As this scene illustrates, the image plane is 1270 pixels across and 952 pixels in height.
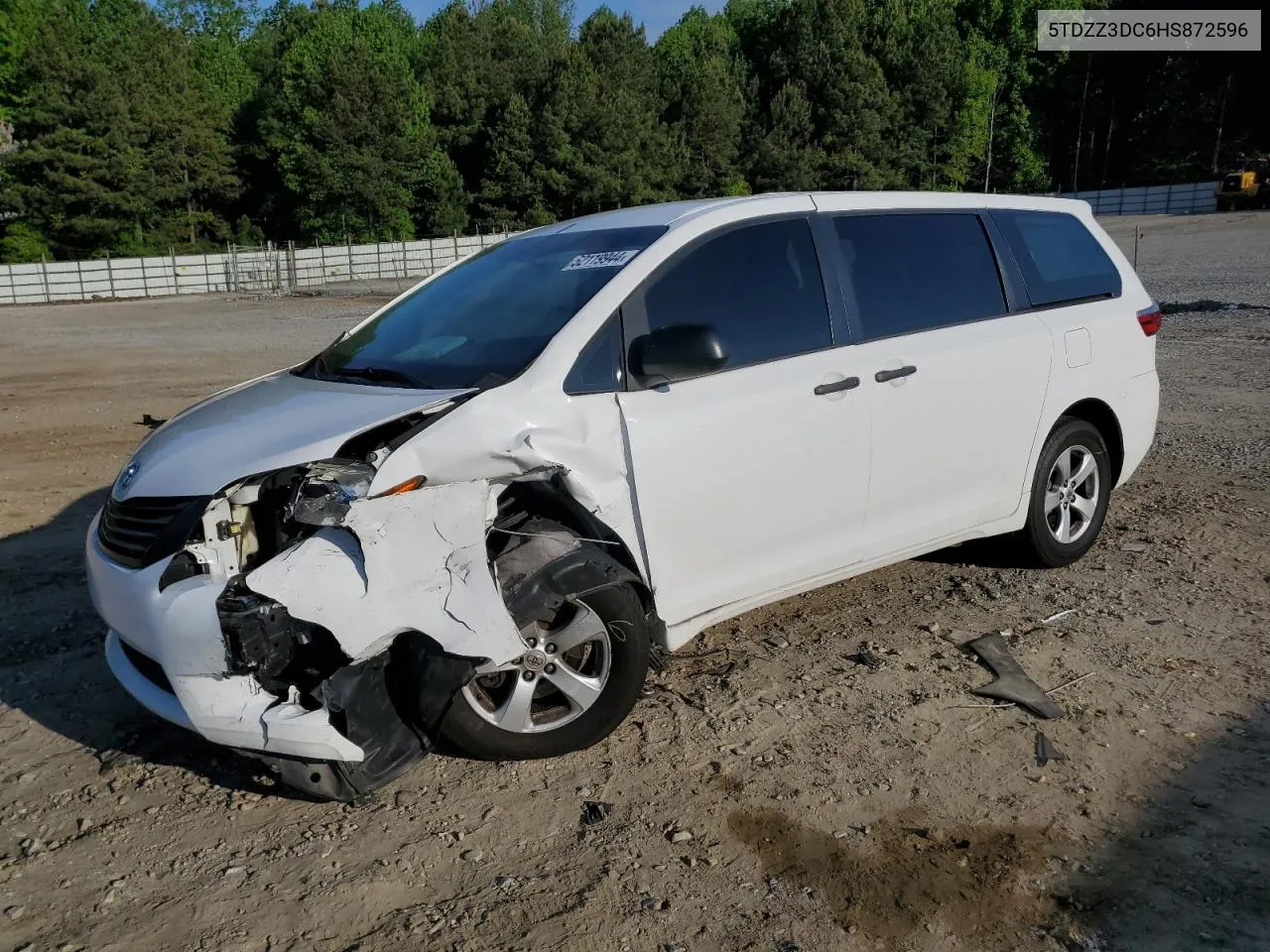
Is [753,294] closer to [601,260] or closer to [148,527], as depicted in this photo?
[601,260]

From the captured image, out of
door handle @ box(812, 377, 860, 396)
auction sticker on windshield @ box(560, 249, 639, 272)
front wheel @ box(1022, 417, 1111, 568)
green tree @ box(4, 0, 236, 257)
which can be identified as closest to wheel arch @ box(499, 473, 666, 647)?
auction sticker on windshield @ box(560, 249, 639, 272)

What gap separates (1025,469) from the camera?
16.8ft

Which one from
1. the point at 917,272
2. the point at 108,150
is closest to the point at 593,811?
the point at 917,272

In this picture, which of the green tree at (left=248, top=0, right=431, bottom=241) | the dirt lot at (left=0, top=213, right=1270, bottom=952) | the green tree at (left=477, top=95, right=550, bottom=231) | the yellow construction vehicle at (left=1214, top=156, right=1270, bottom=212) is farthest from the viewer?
the green tree at (left=477, top=95, right=550, bottom=231)

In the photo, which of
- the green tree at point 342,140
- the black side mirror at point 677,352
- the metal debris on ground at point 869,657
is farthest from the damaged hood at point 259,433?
the green tree at point 342,140

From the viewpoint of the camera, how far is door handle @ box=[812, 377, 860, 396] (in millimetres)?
4207

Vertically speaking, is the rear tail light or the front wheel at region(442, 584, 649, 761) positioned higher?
the rear tail light

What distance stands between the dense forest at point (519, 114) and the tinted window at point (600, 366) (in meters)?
55.1

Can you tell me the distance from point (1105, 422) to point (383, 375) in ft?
12.0

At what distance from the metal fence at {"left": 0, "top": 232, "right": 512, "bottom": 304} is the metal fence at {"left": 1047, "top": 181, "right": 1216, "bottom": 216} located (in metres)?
39.5

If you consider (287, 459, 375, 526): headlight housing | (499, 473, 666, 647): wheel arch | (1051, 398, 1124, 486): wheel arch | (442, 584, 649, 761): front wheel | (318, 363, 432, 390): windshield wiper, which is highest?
(318, 363, 432, 390): windshield wiper

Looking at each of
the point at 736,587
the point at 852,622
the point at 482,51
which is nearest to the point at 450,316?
the point at 736,587

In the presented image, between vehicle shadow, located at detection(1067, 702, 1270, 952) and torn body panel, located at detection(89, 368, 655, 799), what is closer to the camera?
vehicle shadow, located at detection(1067, 702, 1270, 952)

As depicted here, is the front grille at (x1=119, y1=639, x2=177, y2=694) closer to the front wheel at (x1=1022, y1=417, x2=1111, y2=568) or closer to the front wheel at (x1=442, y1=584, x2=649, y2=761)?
the front wheel at (x1=442, y1=584, x2=649, y2=761)
